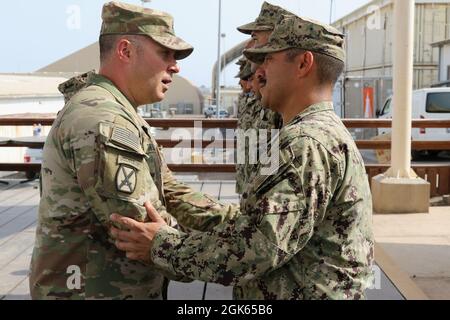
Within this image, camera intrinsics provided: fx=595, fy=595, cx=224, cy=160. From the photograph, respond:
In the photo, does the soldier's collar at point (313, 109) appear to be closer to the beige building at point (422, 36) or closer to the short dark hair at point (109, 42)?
the short dark hair at point (109, 42)

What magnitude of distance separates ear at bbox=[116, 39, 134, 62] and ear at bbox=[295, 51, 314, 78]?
61 centimetres

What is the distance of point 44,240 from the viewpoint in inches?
78.5

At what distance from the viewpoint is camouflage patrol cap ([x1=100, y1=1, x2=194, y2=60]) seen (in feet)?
6.74

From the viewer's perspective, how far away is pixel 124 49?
6.81 ft

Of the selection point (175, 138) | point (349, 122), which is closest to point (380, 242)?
point (349, 122)

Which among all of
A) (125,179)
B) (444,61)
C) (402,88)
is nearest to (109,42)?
(125,179)

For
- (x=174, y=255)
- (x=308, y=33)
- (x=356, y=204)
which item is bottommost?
(x=174, y=255)

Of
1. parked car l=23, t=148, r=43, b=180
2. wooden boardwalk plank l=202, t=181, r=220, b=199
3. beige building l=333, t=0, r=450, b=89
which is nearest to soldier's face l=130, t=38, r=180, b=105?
wooden boardwalk plank l=202, t=181, r=220, b=199

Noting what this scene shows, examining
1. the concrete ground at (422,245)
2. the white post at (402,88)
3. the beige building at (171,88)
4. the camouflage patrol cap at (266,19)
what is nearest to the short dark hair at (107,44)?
the camouflage patrol cap at (266,19)

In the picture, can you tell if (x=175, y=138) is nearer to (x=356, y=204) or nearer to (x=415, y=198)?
(x=415, y=198)

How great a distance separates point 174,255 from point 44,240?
1.61 ft

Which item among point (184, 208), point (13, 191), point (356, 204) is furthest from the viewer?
point (13, 191)

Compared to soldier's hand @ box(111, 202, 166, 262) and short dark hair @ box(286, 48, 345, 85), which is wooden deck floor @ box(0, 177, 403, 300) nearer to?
soldier's hand @ box(111, 202, 166, 262)

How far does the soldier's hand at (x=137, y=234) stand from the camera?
184 cm
